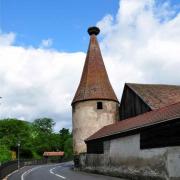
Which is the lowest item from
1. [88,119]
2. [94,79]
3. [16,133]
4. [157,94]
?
[88,119]

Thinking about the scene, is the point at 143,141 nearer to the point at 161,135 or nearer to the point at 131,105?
the point at 161,135

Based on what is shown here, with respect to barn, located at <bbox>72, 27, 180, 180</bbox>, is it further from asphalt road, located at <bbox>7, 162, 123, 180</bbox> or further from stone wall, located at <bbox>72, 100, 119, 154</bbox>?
asphalt road, located at <bbox>7, 162, 123, 180</bbox>

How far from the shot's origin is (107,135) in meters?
28.6

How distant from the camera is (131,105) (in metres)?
32.9

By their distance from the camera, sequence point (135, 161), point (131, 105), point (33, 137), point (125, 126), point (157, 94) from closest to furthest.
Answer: point (135, 161), point (125, 126), point (157, 94), point (131, 105), point (33, 137)

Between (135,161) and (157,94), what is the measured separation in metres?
9.68

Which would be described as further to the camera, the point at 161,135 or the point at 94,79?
the point at 94,79

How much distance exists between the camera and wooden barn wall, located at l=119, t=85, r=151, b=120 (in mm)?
30209

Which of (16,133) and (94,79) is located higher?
(94,79)

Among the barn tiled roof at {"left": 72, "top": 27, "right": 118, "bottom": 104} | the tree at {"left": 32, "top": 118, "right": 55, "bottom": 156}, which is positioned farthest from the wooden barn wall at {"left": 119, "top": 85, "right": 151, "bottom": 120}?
the tree at {"left": 32, "top": 118, "right": 55, "bottom": 156}

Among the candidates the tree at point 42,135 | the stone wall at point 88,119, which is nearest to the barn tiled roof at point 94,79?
the stone wall at point 88,119

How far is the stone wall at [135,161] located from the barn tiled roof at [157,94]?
454cm

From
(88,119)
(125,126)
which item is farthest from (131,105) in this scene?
(88,119)

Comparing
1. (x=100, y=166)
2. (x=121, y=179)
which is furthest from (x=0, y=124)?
(x=121, y=179)
